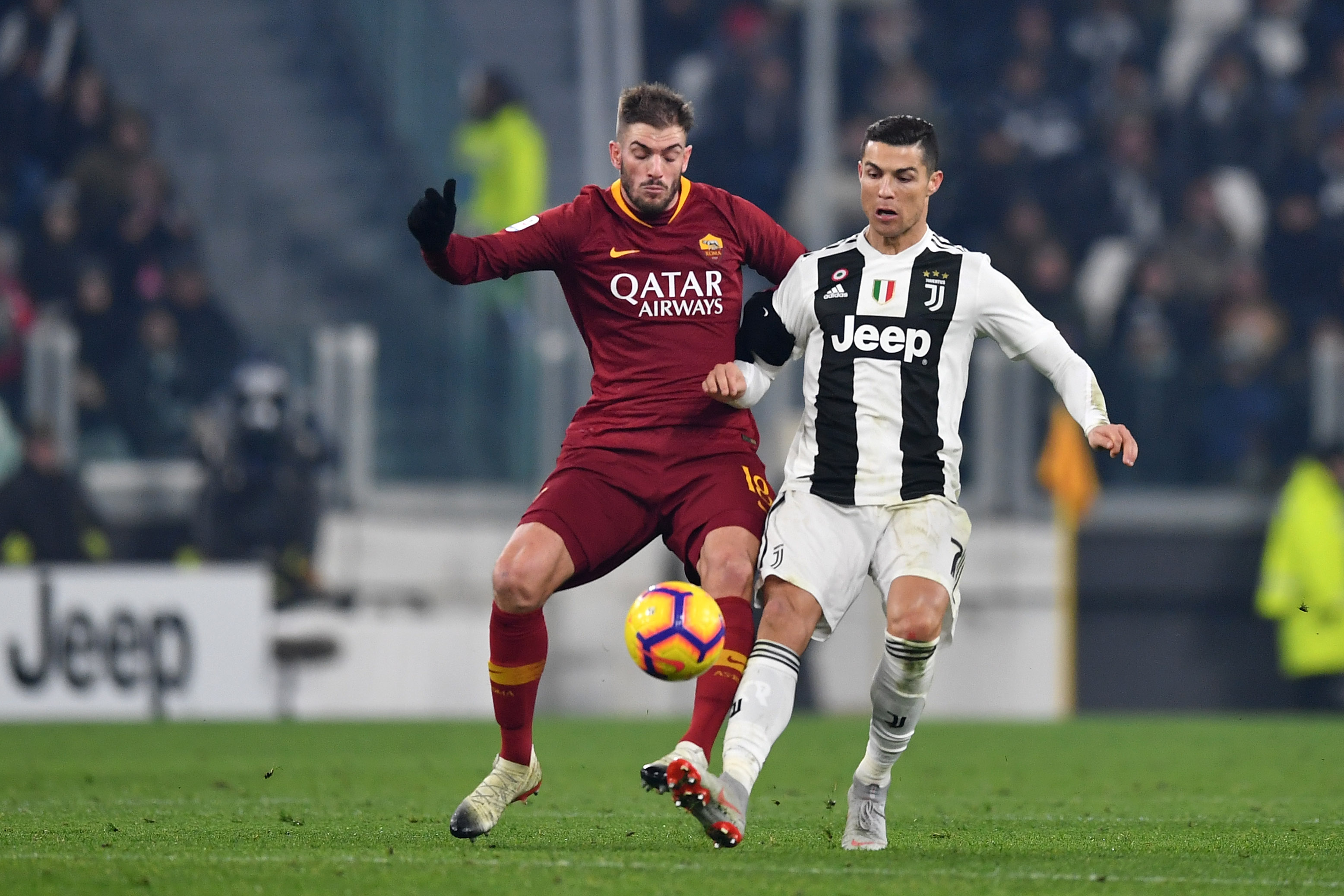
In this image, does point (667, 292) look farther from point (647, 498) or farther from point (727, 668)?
point (727, 668)

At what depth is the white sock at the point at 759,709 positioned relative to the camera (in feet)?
17.3

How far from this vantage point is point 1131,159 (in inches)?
628

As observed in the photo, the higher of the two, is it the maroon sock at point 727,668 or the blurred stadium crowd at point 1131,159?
the blurred stadium crowd at point 1131,159

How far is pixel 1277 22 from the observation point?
653 inches

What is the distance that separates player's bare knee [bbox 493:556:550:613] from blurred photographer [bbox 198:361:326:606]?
8.29 meters

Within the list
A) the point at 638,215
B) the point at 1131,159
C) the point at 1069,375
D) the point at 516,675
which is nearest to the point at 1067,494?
the point at 1131,159

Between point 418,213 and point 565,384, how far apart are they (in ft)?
28.8

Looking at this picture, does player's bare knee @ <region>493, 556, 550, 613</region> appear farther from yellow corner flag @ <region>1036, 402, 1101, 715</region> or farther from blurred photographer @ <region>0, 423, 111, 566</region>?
yellow corner flag @ <region>1036, 402, 1101, 715</region>

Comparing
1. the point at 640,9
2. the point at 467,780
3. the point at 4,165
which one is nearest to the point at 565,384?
the point at 640,9

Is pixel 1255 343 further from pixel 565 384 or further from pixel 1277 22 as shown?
pixel 565 384

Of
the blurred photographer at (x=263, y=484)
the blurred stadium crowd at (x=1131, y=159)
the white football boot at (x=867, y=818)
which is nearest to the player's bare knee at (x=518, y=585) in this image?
the white football boot at (x=867, y=818)

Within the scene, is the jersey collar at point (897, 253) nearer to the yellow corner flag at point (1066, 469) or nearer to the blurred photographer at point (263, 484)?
the blurred photographer at point (263, 484)

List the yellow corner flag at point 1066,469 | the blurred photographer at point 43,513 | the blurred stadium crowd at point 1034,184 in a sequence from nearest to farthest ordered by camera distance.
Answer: the blurred photographer at point 43,513, the yellow corner flag at point 1066,469, the blurred stadium crowd at point 1034,184

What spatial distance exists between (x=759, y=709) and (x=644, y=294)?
4.29ft
